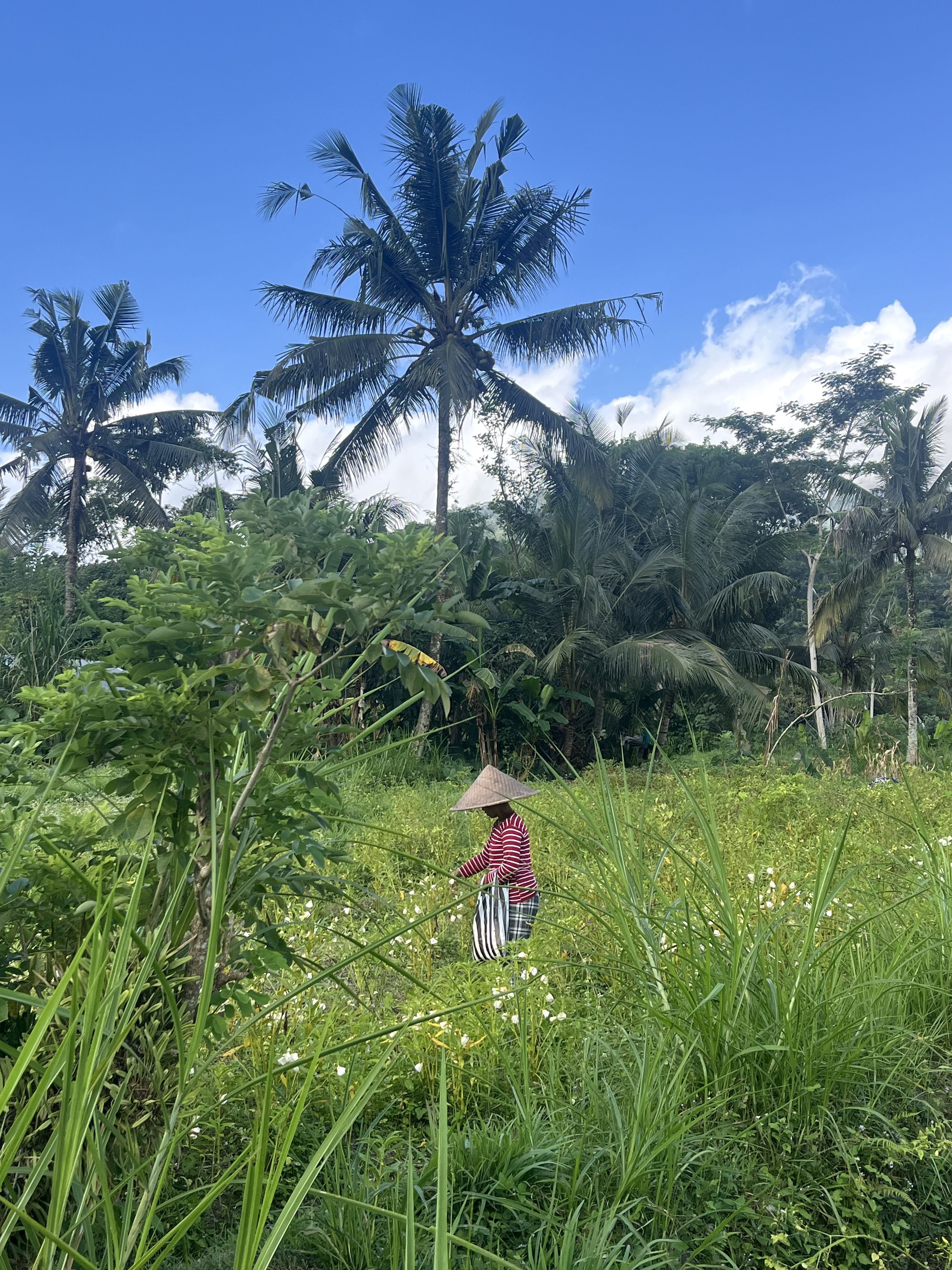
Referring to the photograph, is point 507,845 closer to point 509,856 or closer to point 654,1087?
point 509,856

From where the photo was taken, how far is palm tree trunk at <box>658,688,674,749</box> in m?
14.4

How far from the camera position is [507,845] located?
3854 mm

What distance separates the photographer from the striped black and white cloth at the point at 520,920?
374 centimetres

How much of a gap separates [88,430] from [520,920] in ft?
70.9

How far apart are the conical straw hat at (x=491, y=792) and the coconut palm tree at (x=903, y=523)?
15.2 m

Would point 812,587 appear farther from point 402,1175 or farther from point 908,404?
point 402,1175

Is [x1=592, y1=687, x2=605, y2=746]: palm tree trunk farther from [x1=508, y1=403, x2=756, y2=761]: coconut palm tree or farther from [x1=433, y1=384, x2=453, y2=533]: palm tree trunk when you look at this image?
[x1=433, y1=384, x2=453, y2=533]: palm tree trunk

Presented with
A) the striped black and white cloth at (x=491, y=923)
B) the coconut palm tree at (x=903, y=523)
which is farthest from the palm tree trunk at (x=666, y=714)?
the striped black and white cloth at (x=491, y=923)

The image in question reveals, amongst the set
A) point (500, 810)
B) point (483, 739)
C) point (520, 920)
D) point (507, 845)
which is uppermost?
point (500, 810)

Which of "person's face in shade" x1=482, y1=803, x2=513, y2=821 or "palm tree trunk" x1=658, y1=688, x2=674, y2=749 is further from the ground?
"person's face in shade" x1=482, y1=803, x2=513, y2=821

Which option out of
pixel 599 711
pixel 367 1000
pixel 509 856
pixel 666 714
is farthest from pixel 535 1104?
pixel 666 714

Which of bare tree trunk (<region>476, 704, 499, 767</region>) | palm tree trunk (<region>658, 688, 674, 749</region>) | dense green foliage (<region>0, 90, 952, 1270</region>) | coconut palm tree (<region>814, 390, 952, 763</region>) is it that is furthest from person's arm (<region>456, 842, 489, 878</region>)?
coconut palm tree (<region>814, 390, 952, 763</region>)

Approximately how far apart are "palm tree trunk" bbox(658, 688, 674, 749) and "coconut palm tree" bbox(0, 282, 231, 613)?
1247 centimetres

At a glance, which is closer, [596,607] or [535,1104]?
[535,1104]
